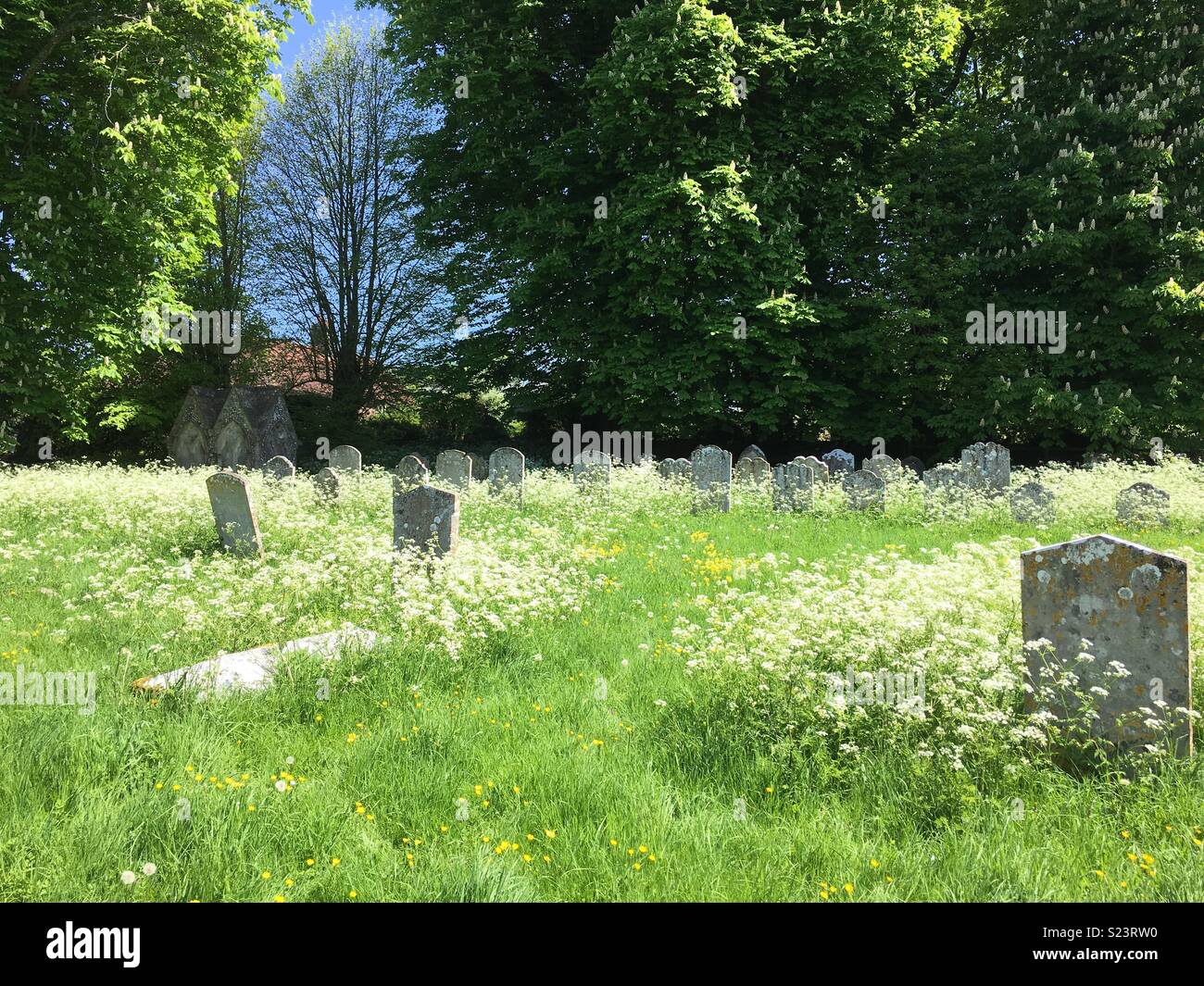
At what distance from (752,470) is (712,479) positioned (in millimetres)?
2339

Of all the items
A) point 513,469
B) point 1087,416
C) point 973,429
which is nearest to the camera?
point 513,469

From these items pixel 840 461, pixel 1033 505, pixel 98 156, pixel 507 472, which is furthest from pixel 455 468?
pixel 98 156

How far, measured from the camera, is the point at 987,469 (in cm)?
1404

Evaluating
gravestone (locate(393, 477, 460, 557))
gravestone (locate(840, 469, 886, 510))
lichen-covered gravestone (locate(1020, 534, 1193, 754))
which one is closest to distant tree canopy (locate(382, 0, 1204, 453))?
gravestone (locate(840, 469, 886, 510))

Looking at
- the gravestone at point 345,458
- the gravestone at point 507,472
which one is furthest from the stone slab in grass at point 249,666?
the gravestone at point 345,458

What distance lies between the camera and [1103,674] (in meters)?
3.76

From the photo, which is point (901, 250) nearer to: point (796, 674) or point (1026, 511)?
point (1026, 511)

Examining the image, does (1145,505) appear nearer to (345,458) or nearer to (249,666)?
(249,666)

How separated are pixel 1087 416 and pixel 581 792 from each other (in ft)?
62.4

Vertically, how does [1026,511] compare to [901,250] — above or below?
below

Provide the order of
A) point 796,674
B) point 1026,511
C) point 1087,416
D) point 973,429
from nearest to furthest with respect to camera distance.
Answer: point 796,674 < point 1026,511 < point 1087,416 < point 973,429

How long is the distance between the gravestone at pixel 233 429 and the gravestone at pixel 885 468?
1633 cm

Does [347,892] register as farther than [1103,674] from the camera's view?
No
